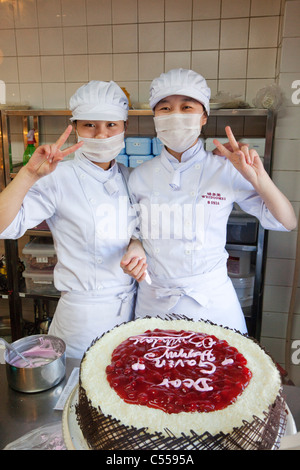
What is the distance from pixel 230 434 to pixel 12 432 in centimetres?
56

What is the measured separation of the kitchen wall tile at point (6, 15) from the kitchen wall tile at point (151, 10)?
0.96 metres

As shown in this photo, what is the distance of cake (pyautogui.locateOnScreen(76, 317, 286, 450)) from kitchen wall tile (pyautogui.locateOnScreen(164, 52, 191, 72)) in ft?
6.97

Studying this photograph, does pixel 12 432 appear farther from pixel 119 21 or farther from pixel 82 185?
pixel 119 21

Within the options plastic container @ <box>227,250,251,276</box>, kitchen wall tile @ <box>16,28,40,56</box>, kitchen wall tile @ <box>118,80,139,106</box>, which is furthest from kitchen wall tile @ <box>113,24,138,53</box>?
plastic container @ <box>227,250,251,276</box>

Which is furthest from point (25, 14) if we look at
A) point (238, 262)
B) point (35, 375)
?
point (35, 375)

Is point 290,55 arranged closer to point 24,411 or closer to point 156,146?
point 156,146

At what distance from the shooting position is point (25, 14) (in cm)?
279

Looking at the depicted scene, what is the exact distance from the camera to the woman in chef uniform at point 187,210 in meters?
1.57

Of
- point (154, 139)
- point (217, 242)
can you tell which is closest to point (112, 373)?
point (217, 242)

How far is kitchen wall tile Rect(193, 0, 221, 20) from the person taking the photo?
8.33 ft

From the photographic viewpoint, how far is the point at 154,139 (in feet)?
7.99

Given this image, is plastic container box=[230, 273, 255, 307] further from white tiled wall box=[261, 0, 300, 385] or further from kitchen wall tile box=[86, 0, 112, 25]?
kitchen wall tile box=[86, 0, 112, 25]
